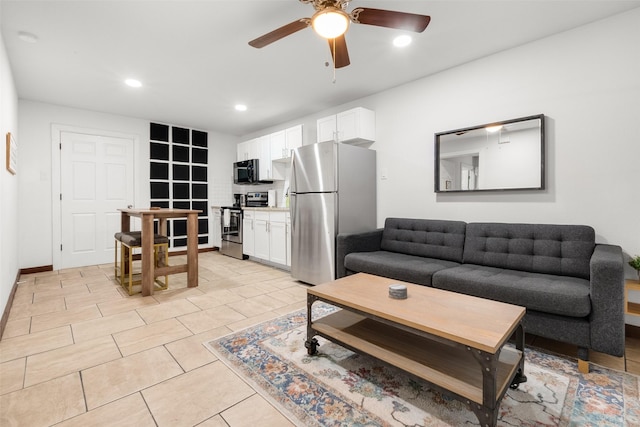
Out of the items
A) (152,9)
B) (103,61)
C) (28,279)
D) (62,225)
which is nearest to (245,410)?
(152,9)

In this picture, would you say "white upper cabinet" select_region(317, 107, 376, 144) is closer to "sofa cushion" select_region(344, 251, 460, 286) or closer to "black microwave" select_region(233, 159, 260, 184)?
"sofa cushion" select_region(344, 251, 460, 286)

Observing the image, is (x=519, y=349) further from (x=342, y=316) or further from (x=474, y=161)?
(x=474, y=161)

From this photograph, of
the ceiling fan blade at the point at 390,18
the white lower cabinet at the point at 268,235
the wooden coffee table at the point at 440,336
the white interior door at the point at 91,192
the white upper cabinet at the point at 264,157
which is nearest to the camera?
the wooden coffee table at the point at 440,336

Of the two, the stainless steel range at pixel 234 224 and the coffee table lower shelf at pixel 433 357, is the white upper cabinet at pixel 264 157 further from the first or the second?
the coffee table lower shelf at pixel 433 357

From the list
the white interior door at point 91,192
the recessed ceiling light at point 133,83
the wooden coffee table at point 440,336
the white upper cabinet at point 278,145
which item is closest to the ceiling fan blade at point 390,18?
the wooden coffee table at point 440,336

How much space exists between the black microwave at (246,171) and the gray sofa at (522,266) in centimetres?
293

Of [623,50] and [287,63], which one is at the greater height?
[287,63]

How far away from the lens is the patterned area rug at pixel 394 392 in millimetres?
1415

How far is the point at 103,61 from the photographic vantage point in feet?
10.0

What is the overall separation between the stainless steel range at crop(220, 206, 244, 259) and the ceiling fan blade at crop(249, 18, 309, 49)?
3642 mm

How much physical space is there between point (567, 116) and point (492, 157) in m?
0.64

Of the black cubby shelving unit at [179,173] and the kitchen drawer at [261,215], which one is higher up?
the black cubby shelving unit at [179,173]

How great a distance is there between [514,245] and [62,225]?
6015mm

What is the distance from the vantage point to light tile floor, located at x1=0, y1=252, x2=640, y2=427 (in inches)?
57.5
